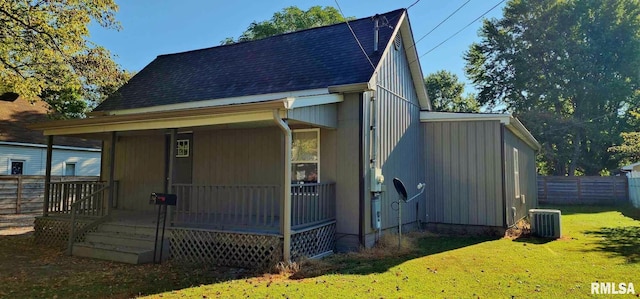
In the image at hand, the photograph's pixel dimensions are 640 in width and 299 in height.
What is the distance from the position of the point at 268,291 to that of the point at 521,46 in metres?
29.6

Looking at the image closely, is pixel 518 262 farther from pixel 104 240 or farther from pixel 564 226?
pixel 104 240

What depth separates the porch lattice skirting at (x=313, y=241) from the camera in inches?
262

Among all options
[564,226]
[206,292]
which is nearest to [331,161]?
[206,292]

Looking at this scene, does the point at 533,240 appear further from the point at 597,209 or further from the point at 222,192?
the point at 597,209

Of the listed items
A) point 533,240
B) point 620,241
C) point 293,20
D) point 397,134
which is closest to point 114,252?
point 397,134

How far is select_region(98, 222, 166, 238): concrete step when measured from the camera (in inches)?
305

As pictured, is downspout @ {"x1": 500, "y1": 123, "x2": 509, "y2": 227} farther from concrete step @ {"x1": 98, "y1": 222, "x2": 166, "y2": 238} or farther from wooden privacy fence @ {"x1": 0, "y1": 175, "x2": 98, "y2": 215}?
wooden privacy fence @ {"x1": 0, "y1": 175, "x2": 98, "y2": 215}

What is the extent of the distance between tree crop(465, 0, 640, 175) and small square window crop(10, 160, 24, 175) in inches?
1147

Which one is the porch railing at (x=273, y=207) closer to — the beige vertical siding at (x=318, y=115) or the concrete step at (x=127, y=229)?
the concrete step at (x=127, y=229)

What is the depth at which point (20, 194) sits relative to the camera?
1300 cm

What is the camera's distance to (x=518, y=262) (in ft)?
22.3

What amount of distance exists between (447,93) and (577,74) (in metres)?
10.9

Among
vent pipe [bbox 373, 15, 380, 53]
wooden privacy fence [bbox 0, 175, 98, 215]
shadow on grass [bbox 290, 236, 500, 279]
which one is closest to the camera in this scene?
shadow on grass [bbox 290, 236, 500, 279]

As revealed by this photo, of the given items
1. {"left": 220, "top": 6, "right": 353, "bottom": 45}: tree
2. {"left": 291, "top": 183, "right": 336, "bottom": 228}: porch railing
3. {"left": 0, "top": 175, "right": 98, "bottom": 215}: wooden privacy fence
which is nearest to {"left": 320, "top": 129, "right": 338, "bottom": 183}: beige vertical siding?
{"left": 291, "top": 183, "right": 336, "bottom": 228}: porch railing
